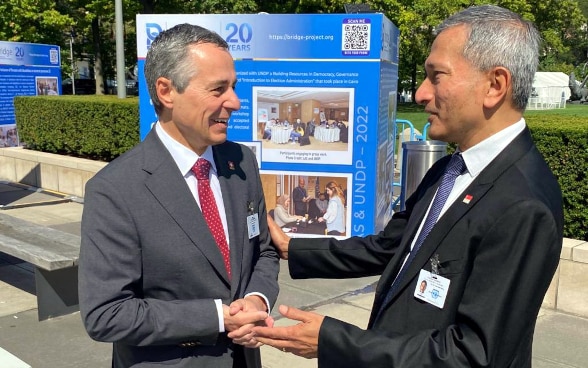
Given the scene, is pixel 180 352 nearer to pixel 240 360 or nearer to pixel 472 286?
pixel 240 360

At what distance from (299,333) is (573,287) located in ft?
13.0

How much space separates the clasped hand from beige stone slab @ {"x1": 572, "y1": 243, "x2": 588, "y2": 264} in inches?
148

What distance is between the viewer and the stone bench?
4.61m

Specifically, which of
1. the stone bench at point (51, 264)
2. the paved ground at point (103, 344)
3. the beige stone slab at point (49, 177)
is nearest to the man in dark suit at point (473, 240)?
the paved ground at point (103, 344)

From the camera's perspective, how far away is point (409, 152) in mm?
6336

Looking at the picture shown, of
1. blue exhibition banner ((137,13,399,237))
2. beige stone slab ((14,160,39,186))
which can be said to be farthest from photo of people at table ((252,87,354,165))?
beige stone slab ((14,160,39,186))

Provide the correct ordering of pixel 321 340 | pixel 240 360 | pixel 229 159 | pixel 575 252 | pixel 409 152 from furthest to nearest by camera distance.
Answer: pixel 409 152 → pixel 575 252 → pixel 229 159 → pixel 240 360 → pixel 321 340

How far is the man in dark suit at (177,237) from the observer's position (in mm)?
1918

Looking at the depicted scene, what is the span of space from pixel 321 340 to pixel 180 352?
0.54 meters

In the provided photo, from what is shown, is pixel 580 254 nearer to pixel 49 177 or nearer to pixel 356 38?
pixel 356 38

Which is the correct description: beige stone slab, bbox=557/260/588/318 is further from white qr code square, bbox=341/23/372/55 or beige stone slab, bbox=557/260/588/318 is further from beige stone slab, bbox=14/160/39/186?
beige stone slab, bbox=14/160/39/186

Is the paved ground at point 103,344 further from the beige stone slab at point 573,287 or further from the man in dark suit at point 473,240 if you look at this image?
the man in dark suit at point 473,240

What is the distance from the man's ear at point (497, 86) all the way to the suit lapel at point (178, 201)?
1.06 meters

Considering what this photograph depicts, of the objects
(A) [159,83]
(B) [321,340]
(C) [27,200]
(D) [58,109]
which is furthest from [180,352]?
(D) [58,109]
